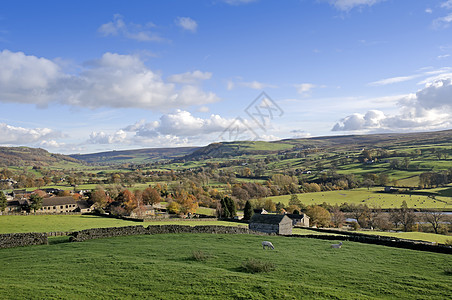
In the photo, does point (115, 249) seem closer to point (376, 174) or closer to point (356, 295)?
point (356, 295)

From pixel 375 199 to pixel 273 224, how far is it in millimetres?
72963

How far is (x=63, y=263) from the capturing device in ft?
64.7

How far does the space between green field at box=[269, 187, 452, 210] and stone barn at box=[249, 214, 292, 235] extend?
55.0 metres

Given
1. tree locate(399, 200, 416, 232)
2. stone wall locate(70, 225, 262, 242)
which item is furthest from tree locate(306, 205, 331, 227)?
stone wall locate(70, 225, 262, 242)

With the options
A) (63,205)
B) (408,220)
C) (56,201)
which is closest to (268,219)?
(408,220)

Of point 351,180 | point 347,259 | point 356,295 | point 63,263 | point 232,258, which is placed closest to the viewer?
point 356,295

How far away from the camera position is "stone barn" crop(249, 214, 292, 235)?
171ft

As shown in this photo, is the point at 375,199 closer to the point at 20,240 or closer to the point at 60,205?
the point at 60,205

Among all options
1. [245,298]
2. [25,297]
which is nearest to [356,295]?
[245,298]

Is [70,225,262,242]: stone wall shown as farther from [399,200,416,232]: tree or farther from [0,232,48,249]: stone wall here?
[399,200,416,232]: tree

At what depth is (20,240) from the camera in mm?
27156

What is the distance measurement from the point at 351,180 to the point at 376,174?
16.3 metres

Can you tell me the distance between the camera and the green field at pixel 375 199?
98.0 metres

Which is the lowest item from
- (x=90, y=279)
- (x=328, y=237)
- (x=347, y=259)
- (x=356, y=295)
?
(x=328, y=237)
